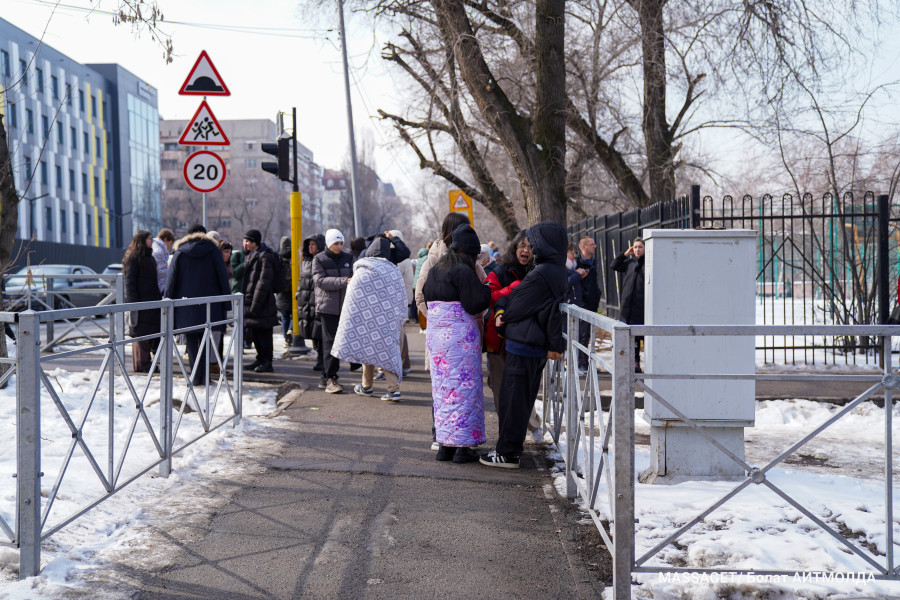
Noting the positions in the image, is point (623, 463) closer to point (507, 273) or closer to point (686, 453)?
point (686, 453)

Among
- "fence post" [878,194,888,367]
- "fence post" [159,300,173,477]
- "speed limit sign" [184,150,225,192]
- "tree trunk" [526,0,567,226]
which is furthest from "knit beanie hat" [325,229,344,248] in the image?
"fence post" [878,194,888,367]

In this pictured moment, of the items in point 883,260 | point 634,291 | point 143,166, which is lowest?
point 634,291

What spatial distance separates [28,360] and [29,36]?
48.0m

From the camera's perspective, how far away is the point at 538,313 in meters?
5.71

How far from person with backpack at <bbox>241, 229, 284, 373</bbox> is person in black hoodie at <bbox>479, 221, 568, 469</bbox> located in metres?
4.97

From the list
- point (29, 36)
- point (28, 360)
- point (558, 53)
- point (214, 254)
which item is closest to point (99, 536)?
point (28, 360)

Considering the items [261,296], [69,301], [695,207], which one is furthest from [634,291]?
[69,301]

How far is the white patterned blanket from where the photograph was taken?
8289 mm

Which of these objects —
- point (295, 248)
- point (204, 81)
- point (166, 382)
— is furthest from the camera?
point (295, 248)

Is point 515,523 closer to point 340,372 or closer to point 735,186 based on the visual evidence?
point 340,372

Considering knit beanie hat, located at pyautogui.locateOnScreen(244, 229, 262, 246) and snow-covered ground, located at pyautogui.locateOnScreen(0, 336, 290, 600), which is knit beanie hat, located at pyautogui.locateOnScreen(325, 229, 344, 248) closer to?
knit beanie hat, located at pyautogui.locateOnScreen(244, 229, 262, 246)

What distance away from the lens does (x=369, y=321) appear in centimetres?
831

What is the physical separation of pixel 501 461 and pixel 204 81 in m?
5.28

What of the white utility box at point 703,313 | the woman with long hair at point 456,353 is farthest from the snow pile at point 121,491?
the white utility box at point 703,313
